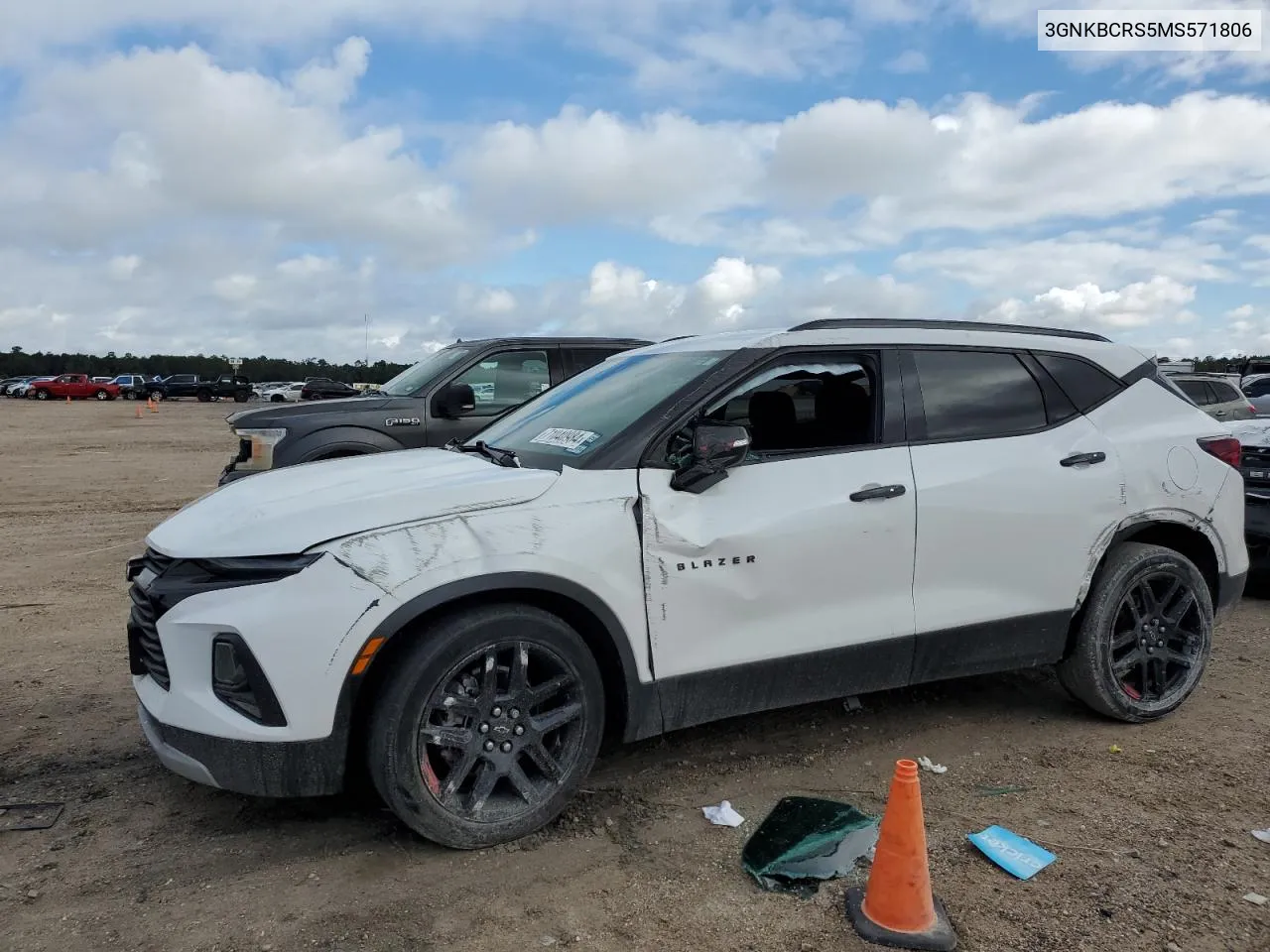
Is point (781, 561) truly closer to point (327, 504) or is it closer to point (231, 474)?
point (327, 504)

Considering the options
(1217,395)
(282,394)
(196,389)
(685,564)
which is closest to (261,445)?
(685,564)

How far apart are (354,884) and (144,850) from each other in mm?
832

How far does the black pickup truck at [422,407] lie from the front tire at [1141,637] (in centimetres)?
383

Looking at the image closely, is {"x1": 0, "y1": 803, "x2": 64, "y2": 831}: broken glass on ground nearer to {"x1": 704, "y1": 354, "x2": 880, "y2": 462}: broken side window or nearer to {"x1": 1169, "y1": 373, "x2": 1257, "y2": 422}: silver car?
{"x1": 704, "y1": 354, "x2": 880, "y2": 462}: broken side window

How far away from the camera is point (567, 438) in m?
3.79

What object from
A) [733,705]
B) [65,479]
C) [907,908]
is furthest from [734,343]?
[65,479]

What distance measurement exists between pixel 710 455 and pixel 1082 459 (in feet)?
6.27

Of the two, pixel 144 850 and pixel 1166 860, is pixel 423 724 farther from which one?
pixel 1166 860

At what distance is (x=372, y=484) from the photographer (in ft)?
11.4

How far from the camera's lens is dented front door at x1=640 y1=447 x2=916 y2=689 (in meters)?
3.43

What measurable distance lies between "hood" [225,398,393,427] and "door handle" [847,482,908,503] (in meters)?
4.99

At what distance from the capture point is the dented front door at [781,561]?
3430 millimetres

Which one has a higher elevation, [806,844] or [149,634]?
[149,634]

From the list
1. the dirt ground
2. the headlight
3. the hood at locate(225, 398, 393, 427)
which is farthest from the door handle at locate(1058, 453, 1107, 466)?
the headlight
